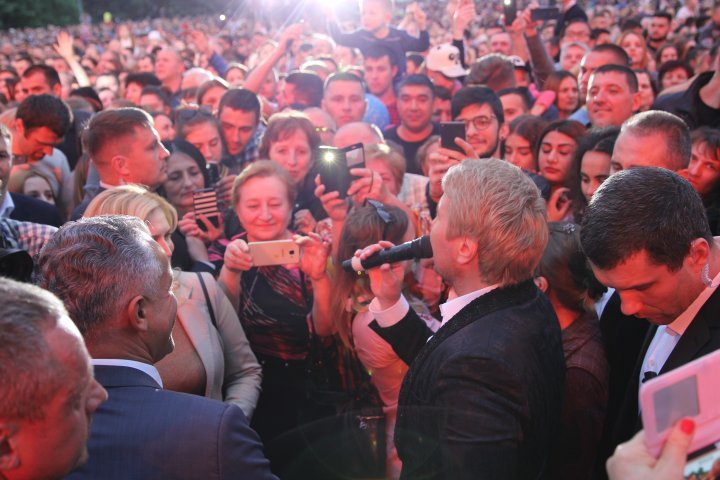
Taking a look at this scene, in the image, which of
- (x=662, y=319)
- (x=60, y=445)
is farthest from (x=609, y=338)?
(x=60, y=445)

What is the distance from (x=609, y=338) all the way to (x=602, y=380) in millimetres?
299

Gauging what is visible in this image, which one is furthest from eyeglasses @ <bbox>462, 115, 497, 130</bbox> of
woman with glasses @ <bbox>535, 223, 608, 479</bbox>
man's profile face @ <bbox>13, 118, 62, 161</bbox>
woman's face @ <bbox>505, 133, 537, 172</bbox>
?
man's profile face @ <bbox>13, 118, 62, 161</bbox>

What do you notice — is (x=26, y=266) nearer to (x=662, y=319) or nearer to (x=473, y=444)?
(x=473, y=444)

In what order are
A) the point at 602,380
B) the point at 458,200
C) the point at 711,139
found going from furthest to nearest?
the point at 711,139 < the point at 602,380 < the point at 458,200

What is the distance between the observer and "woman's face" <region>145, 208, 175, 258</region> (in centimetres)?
271

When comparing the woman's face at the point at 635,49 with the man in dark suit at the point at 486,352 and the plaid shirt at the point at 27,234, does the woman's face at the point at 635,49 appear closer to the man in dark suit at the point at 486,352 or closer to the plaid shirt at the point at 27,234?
the man in dark suit at the point at 486,352

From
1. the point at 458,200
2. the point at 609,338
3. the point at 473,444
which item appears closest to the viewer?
the point at 473,444

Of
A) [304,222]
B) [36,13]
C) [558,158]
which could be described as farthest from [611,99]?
[36,13]

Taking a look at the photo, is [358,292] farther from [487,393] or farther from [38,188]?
[38,188]

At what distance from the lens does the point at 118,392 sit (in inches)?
62.2

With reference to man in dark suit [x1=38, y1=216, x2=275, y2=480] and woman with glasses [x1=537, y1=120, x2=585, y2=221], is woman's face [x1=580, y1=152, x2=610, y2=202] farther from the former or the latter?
man in dark suit [x1=38, y1=216, x2=275, y2=480]

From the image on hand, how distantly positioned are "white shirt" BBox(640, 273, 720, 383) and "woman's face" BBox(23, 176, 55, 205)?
12.0ft

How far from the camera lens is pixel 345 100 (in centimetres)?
532

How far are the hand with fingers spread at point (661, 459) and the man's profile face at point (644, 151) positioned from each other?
6.60 feet
